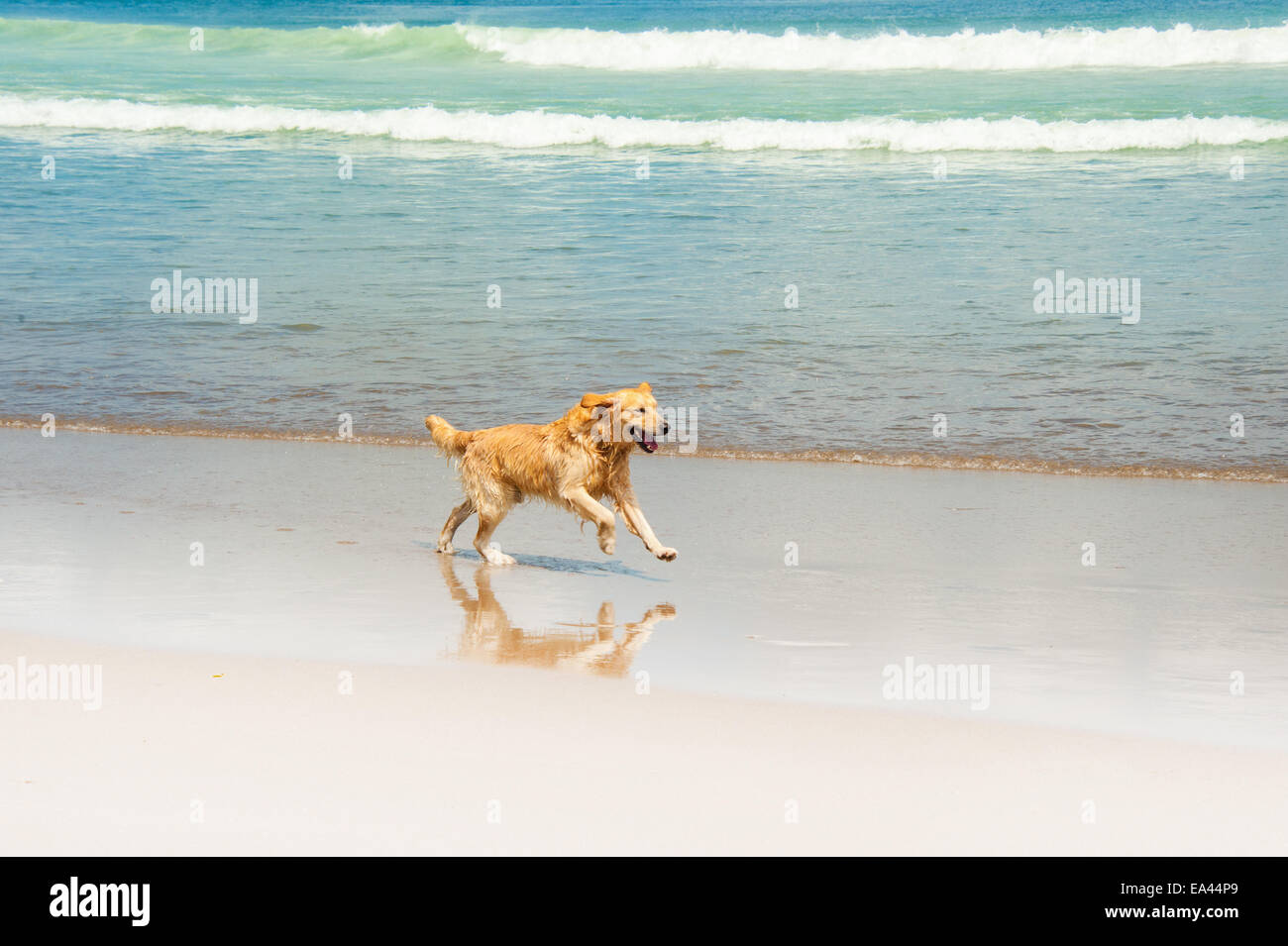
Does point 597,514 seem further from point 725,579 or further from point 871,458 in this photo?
point 871,458

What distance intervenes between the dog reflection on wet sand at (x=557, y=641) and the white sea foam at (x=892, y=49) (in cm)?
3194

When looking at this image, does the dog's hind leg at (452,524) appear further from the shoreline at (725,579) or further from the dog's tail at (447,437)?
the dog's tail at (447,437)

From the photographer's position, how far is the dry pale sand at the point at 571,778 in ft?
12.2

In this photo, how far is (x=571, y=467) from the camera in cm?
726

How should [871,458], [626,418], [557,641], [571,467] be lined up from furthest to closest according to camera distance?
[871,458] → [571,467] → [626,418] → [557,641]

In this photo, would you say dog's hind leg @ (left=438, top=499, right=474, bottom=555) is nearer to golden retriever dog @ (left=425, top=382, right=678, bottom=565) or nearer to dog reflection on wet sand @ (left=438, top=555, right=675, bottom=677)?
golden retriever dog @ (left=425, top=382, right=678, bottom=565)

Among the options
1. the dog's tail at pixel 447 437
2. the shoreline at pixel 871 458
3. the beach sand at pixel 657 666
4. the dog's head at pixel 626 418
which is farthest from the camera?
the shoreline at pixel 871 458

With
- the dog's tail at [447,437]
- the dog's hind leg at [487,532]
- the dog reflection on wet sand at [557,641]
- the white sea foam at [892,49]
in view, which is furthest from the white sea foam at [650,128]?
the dog reflection on wet sand at [557,641]

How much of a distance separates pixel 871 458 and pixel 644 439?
2808 mm

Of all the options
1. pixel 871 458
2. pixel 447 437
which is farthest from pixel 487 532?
pixel 871 458

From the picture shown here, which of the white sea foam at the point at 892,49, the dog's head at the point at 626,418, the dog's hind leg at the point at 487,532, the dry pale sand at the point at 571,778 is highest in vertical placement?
the white sea foam at the point at 892,49

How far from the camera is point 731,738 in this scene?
4.50m

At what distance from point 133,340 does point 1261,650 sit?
1027 centimetres

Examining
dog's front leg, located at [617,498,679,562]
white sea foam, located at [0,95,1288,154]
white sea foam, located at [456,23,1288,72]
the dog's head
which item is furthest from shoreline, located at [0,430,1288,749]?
white sea foam, located at [456,23,1288,72]
